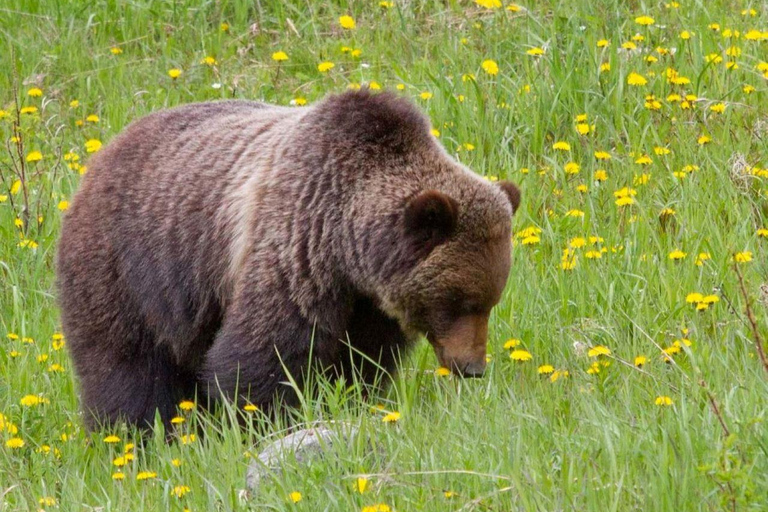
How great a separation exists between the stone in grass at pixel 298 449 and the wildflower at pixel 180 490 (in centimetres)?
22

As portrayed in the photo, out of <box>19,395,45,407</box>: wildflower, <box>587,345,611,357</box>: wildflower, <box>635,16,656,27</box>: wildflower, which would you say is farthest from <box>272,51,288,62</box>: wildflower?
<box>587,345,611,357</box>: wildflower

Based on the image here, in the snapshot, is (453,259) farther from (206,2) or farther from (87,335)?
(206,2)

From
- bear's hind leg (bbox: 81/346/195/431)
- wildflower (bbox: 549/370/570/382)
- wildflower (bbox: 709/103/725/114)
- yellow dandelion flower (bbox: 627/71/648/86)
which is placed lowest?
bear's hind leg (bbox: 81/346/195/431)

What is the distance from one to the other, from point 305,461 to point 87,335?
2152 mm

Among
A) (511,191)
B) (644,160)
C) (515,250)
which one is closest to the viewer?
(511,191)

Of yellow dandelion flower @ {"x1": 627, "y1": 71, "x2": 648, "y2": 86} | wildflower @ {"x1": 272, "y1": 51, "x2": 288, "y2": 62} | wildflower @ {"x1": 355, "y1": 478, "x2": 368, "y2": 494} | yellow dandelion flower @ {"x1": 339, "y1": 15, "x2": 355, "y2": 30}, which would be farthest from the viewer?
yellow dandelion flower @ {"x1": 339, "y1": 15, "x2": 355, "y2": 30}

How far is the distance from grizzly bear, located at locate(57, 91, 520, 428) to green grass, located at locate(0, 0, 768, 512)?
267mm

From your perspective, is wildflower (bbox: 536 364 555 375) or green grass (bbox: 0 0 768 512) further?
wildflower (bbox: 536 364 555 375)

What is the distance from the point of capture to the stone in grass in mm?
4184

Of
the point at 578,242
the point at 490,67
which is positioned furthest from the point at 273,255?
the point at 490,67

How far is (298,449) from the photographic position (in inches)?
169

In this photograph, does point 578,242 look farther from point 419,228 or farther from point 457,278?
point 419,228

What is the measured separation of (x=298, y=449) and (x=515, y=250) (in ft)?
8.34

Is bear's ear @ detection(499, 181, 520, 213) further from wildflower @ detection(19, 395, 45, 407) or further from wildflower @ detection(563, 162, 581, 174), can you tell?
wildflower @ detection(19, 395, 45, 407)
